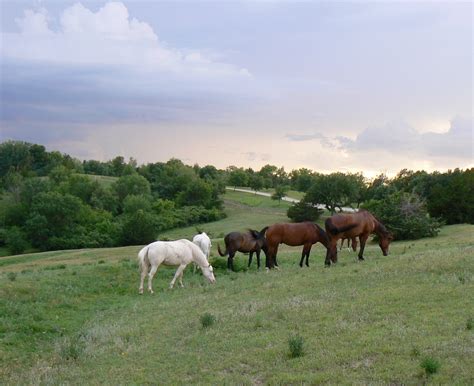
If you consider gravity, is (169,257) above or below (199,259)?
above

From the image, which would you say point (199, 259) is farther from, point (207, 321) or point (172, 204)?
point (172, 204)

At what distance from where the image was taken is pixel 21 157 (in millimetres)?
144000

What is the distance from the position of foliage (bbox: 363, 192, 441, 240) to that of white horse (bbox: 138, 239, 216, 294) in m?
26.5

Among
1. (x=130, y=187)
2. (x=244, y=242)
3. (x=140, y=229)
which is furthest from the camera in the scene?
(x=130, y=187)

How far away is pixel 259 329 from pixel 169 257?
27.4 feet

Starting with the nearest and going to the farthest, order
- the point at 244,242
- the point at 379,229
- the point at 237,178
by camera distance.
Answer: the point at 379,229
the point at 244,242
the point at 237,178

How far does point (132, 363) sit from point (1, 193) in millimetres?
110091

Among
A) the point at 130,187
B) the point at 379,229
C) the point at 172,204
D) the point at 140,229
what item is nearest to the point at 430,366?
the point at 379,229

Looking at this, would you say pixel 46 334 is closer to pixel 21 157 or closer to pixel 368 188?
pixel 368 188

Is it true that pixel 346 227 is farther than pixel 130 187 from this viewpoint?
No

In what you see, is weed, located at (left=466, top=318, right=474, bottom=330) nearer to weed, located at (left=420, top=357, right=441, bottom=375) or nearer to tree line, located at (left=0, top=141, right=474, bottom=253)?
weed, located at (left=420, top=357, right=441, bottom=375)

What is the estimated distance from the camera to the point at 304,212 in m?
72.3

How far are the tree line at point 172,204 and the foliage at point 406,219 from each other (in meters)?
0.08

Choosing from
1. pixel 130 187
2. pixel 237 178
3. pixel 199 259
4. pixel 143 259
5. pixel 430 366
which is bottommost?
pixel 199 259
